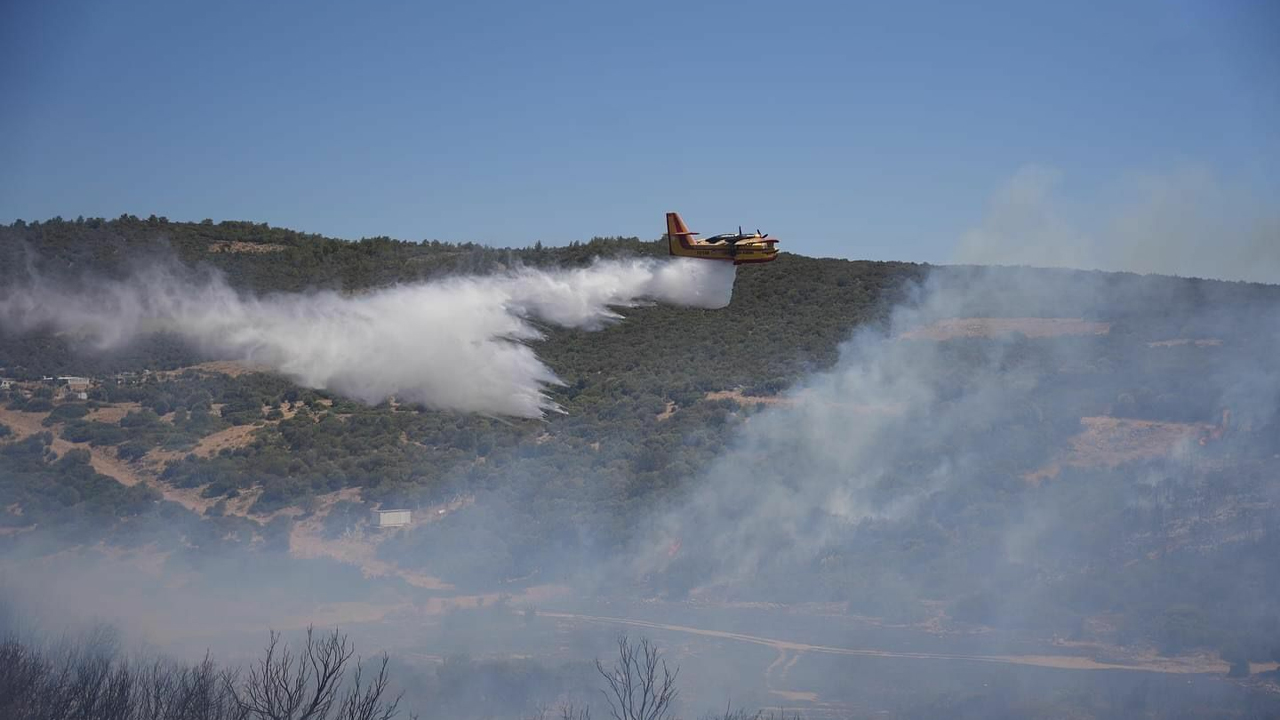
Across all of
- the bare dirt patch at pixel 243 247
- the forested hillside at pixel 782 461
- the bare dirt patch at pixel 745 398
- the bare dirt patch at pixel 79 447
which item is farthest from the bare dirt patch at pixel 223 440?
the bare dirt patch at pixel 243 247

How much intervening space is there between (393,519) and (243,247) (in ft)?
146

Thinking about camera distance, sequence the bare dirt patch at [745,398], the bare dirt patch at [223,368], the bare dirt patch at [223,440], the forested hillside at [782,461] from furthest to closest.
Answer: the bare dirt patch at [223,368], the bare dirt patch at [745,398], the bare dirt patch at [223,440], the forested hillside at [782,461]

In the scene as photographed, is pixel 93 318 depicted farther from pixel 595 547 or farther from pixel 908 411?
pixel 908 411

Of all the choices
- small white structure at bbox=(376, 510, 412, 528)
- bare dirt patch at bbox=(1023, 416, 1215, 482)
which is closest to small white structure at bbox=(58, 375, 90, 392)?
small white structure at bbox=(376, 510, 412, 528)

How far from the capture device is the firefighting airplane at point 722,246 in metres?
48.9

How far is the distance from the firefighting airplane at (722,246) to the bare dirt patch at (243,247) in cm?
5298

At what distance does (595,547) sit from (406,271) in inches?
1348

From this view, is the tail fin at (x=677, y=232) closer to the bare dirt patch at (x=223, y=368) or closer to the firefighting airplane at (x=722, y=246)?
the firefighting airplane at (x=722, y=246)

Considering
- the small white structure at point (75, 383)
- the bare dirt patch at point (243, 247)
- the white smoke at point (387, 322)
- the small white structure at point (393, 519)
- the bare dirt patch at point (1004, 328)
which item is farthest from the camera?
the bare dirt patch at point (243, 247)

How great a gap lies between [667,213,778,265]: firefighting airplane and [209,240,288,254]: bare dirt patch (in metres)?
53.0

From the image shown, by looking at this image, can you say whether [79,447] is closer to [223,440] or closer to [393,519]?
[223,440]

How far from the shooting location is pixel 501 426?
215ft

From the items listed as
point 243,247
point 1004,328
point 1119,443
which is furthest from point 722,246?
point 243,247

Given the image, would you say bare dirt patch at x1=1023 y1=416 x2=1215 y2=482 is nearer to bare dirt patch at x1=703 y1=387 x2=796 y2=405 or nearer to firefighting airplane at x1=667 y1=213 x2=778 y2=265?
bare dirt patch at x1=703 y1=387 x2=796 y2=405
